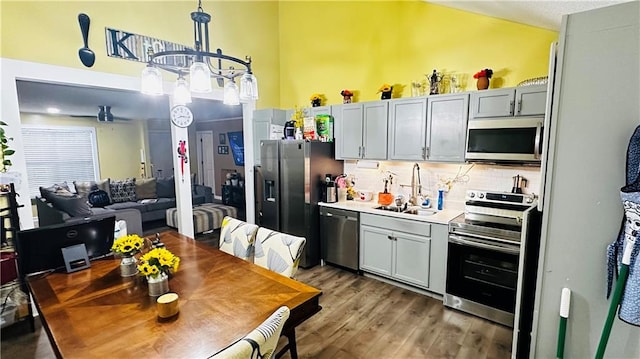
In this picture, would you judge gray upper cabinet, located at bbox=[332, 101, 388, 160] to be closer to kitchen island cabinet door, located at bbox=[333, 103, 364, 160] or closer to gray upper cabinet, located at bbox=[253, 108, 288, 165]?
kitchen island cabinet door, located at bbox=[333, 103, 364, 160]

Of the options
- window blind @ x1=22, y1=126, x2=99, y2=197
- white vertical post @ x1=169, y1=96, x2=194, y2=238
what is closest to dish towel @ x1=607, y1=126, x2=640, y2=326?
white vertical post @ x1=169, y1=96, x2=194, y2=238

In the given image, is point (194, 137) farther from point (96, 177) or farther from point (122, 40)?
point (122, 40)

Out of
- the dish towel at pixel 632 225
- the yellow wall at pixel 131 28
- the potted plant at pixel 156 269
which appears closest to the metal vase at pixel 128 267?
the potted plant at pixel 156 269

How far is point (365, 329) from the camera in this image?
257cm

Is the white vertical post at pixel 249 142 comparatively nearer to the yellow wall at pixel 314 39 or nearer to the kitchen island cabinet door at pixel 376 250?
the yellow wall at pixel 314 39

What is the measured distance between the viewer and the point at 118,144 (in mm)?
7430

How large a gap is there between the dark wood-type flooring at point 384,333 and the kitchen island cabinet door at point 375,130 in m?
1.61

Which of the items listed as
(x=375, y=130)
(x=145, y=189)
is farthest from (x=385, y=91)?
(x=145, y=189)

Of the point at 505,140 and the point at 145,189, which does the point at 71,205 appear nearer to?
the point at 145,189

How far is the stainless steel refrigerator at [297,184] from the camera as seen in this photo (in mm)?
3689

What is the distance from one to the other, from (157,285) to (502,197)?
9.36 feet

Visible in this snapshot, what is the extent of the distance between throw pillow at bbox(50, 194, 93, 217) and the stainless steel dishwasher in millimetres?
3491

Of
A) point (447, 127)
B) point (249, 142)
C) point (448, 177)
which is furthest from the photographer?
point (249, 142)

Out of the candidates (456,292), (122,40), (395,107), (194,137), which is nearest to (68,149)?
(194,137)
